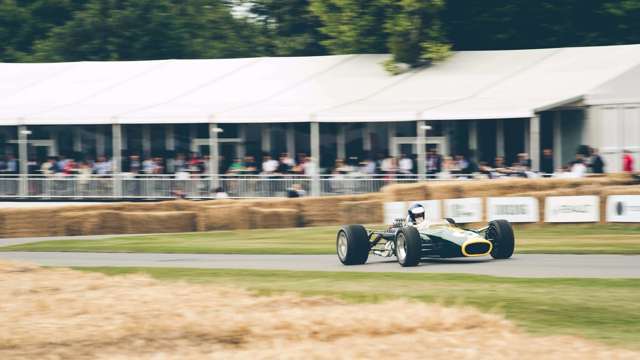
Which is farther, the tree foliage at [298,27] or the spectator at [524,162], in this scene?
the tree foliage at [298,27]

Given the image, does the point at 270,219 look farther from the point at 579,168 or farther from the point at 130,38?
the point at 130,38

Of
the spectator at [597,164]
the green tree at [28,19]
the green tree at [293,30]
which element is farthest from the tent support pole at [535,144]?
the green tree at [28,19]

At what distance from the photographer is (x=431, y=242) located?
57.9ft

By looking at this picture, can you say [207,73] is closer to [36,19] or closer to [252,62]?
[252,62]

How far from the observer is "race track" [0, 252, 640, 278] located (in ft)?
52.5

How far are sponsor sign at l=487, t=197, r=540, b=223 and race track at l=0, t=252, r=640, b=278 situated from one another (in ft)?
19.9

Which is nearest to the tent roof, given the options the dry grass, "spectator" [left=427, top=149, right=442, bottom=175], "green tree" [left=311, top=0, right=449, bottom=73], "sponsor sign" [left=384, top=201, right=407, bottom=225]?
"green tree" [left=311, top=0, right=449, bottom=73]

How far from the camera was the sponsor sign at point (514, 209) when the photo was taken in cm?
2466

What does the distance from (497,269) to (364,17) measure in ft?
87.0

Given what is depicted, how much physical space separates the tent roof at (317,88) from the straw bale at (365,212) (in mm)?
6204

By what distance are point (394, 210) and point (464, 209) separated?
177 centimetres

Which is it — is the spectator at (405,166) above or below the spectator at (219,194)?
above

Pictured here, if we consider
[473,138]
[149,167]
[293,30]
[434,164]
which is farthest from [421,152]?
[293,30]

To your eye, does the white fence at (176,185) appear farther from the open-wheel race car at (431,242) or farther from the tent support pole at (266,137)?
the open-wheel race car at (431,242)
